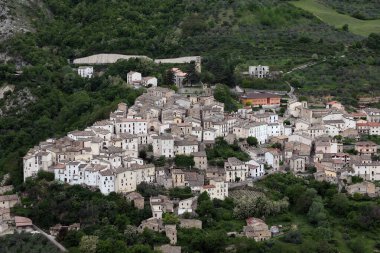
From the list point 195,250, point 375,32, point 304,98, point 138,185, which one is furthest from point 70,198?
point 375,32

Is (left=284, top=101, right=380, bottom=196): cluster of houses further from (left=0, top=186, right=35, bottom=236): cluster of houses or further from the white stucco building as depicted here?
(left=0, top=186, right=35, bottom=236): cluster of houses

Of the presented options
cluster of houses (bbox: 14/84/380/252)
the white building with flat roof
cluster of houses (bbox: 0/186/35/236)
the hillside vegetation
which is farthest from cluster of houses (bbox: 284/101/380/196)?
the hillside vegetation

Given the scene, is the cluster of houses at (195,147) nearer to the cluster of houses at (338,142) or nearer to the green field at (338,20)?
the cluster of houses at (338,142)

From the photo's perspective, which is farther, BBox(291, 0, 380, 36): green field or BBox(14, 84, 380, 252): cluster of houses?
BBox(291, 0, 380, 36): green field

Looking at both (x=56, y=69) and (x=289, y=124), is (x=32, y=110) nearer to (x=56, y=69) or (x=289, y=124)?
(x=56, y=69)

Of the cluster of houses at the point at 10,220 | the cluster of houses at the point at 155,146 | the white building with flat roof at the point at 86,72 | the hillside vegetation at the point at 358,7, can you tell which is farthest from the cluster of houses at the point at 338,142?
the hillside vegetation at the point at 358,7
